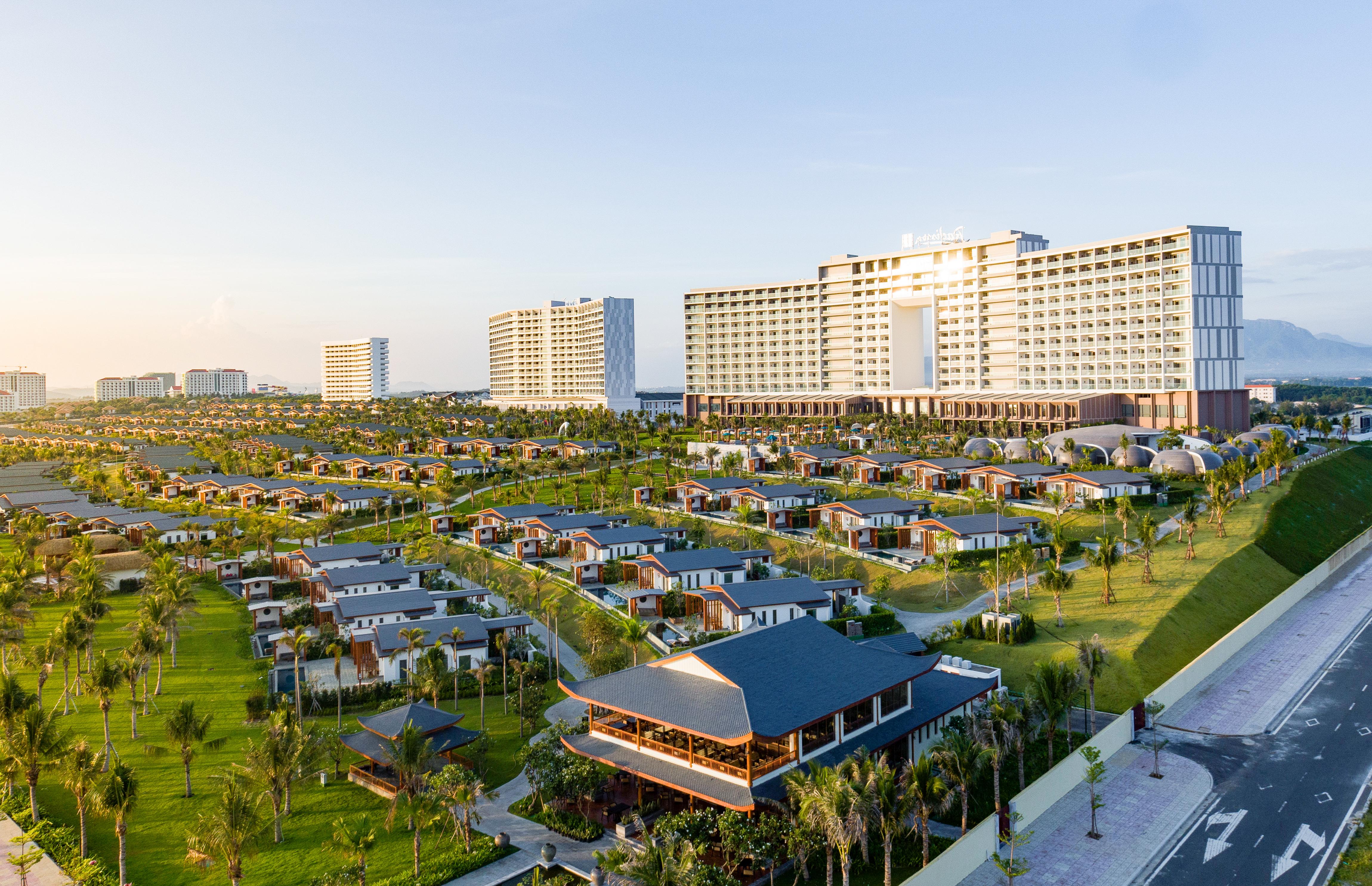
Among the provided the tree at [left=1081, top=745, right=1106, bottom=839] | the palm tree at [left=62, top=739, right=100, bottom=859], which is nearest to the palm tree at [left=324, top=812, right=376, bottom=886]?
the palm tree at [left=62, top=739, right=100, bottom=859]

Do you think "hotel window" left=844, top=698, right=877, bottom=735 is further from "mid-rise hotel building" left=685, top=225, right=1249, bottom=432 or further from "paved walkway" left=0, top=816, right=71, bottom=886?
"mid-rise hotel building" left=685, top=225, right=1249, bottom=432

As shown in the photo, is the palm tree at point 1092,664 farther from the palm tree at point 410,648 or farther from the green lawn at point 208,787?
the palm tree at point 410,648

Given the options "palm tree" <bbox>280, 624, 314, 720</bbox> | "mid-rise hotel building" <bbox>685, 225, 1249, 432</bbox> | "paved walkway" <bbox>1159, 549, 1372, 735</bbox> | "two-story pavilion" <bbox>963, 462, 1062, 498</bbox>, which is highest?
"mid-rise hotel building" <bbox>685, 225, 1249, 432</bbox>

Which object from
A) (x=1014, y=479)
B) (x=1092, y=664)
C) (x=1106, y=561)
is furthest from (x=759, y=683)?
(x=1014, y=479)

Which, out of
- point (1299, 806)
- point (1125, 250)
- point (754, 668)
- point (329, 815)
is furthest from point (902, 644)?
point (1125, 250)

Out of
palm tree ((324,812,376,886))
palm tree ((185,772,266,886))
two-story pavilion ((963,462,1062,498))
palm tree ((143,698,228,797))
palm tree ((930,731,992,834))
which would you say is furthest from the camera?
two-story pavilion ((963,462,1062,498))

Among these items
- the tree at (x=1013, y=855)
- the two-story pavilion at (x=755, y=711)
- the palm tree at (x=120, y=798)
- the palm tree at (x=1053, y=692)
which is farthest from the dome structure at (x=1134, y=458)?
the palm tree at (x=120, y=798)

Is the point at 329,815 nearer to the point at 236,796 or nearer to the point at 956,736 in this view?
the point at 236,796
